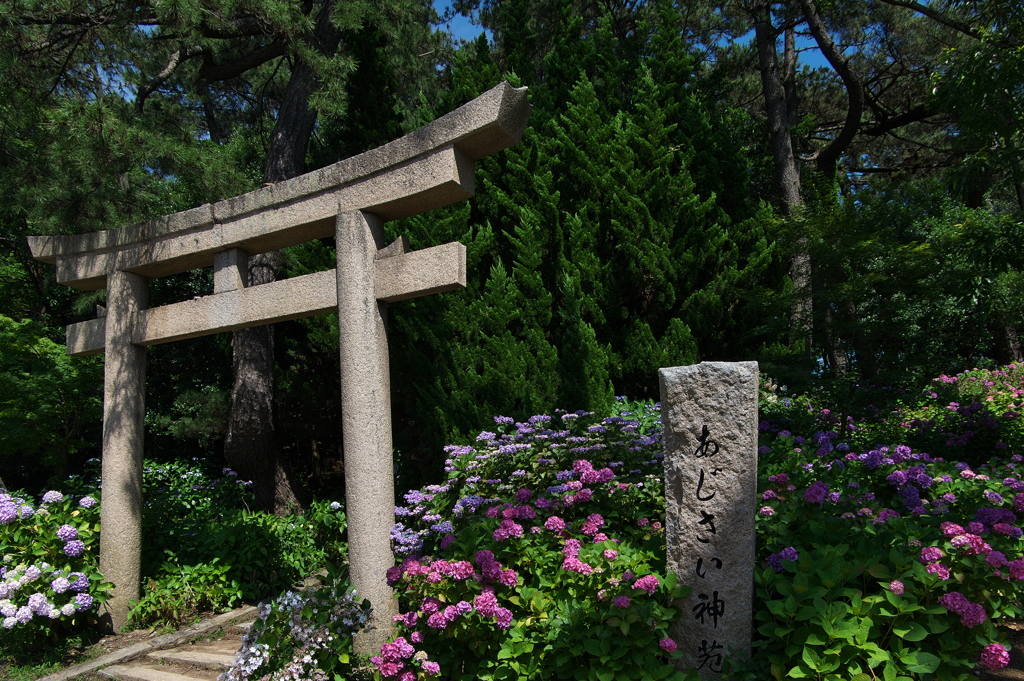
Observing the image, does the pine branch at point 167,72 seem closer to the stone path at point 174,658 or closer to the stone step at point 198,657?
the stone path at point 174,658

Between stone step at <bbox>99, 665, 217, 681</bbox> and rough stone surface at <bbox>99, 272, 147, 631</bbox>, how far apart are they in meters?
0.69

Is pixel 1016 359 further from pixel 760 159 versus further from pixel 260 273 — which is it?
pixel 260 273

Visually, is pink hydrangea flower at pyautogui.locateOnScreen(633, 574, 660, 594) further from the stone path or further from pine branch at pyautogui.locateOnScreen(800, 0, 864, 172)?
pine branch at pyautogui.locateOnScreen(800, 0, 864, 172)

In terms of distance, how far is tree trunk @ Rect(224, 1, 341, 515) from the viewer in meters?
7.25

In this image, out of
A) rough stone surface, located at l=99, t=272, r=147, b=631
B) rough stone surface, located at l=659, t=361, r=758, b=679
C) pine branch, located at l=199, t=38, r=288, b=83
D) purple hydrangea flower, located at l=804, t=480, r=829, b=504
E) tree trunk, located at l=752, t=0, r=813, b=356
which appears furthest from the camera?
tree trunk, located at l=752, t=0, r=813, b=356

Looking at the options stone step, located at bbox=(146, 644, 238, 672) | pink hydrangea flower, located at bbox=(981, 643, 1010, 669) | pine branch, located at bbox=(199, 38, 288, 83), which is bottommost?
stone step, located at bbox=(146, 644, 238, 672)

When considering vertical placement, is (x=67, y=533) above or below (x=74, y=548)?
above

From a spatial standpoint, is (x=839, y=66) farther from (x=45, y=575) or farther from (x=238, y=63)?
(x=45, y=575)

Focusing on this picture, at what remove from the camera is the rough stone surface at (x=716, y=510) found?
2707mm

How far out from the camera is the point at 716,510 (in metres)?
2.72

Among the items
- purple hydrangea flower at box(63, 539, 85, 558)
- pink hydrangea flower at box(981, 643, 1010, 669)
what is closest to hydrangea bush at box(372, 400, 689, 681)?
pink hydrangea flower at box(981, 643, 1010, 669)

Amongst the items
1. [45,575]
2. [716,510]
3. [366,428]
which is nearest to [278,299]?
[366,428]

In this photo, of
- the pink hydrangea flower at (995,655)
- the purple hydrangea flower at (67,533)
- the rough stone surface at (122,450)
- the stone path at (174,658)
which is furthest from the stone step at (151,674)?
the pink hydrangea flower at (995,655)

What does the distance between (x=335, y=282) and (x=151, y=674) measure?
2647 mm
